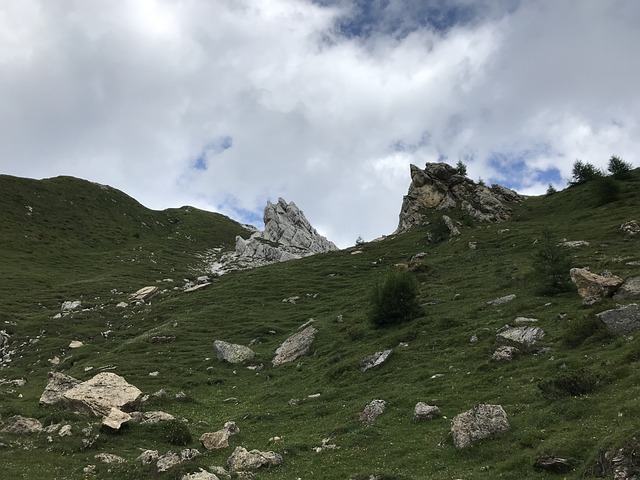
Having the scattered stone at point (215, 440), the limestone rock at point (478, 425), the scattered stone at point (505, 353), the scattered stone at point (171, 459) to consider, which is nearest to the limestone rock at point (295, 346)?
the scattered stone at point (215, 440)

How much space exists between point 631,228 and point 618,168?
1831 inches

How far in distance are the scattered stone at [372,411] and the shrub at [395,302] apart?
18.1 m

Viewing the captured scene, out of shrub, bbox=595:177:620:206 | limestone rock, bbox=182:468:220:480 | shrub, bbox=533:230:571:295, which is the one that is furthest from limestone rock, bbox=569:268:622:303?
shrub, bbox=595:177:620:206

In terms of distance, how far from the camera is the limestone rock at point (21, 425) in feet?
94.5

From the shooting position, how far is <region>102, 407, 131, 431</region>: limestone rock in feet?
92.9

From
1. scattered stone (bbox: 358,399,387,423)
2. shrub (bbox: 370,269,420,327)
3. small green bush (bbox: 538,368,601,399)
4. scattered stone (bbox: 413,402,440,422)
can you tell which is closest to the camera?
small green bush (bbox: 538,368,601,399)

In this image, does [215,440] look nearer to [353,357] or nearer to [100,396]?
[100,396]

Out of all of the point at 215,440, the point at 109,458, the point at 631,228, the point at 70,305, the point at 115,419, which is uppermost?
the point at 70,305

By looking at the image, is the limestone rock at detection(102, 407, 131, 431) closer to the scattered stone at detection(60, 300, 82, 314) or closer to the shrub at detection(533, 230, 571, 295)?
the shrub at detection(533, 230, 571, 295)

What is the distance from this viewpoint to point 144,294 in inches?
3334

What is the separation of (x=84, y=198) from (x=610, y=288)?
167555 mm

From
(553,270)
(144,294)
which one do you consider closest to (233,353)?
(553,270)

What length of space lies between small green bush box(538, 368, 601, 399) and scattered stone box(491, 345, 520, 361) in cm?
747

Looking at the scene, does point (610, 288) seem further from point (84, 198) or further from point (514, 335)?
point (84, 198)
